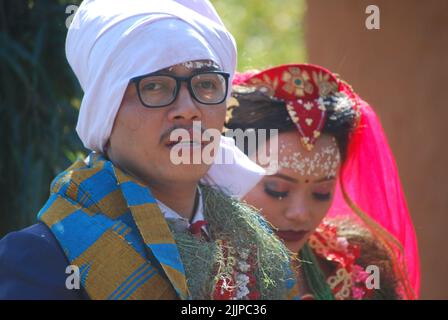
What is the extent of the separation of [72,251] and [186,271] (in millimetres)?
300

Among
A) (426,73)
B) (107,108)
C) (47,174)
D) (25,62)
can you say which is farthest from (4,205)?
(426,73)

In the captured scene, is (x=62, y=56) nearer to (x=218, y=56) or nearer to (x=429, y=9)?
(x=218, y=56)

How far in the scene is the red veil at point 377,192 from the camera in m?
3.82

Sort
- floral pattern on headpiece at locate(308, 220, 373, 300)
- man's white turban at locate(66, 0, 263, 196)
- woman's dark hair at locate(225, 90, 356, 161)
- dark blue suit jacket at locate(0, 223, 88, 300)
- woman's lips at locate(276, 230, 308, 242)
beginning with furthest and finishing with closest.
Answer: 1. floral pattern on headpiece at locate(308, 220, 373, 300)
2. woman's dark hair at locate(225, 90, 356, 161)
3. woman's lips at locate(276, 230, 308, 242)
4. man's white turban at locate(66, 0, 263, 196)
5. dark blue suit jacket at locate(0, 223, 88, 300)

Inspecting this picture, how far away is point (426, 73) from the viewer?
513cm

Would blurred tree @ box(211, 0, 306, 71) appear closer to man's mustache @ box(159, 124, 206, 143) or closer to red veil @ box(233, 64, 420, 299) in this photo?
red veil @ box(233, 64, 420, 299)

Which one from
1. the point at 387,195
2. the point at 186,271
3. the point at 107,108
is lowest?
→ the point at 387,195

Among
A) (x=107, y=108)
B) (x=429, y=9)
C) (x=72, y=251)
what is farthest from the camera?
(x=429, y=9)

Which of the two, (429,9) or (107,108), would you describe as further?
(429,9)

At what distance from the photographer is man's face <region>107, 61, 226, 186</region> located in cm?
250

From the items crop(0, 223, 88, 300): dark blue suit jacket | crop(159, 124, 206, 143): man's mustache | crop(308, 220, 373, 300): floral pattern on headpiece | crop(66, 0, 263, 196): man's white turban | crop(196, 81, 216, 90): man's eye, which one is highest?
crop(66, 0, 263, 196): man's white turban

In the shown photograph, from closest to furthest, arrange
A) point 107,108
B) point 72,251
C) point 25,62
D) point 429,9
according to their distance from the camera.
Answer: point 72,251, point 107,108, point 25,62, point 429,9

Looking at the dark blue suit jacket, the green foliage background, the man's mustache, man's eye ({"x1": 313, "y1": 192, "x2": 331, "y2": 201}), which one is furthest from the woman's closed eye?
the dark blue suit jacket

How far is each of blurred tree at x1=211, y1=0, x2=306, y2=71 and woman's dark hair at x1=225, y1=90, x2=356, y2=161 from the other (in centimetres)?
640
